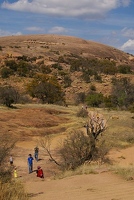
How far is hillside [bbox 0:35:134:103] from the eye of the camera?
182 ft

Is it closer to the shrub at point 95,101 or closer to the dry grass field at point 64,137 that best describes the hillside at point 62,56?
the dry grass field at point 64,137

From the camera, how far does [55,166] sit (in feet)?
59.2

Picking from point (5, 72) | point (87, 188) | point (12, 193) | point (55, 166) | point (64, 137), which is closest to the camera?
point (12, 193)

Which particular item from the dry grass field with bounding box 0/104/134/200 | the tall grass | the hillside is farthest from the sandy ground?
the hillside

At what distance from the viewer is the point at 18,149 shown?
74.6ft

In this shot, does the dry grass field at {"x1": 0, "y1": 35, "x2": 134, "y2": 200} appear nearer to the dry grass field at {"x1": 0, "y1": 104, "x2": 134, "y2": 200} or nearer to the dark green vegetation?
the dry grass field at {"x1": 0, "y1": 104, "x2": 134, "y2": 200}

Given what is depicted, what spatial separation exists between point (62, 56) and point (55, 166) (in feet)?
202

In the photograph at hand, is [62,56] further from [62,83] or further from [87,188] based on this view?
[87,188]

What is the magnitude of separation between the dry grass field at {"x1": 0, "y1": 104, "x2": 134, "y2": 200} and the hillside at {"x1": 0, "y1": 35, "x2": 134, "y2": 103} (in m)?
19.5

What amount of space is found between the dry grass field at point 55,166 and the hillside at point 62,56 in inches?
767

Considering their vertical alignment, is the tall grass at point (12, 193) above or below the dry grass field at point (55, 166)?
above

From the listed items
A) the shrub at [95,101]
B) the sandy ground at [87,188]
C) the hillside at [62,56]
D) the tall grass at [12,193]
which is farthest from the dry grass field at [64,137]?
the shrub at [95,101]

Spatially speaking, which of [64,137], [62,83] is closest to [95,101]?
[62,83]

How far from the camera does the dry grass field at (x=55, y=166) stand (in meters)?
8.63
